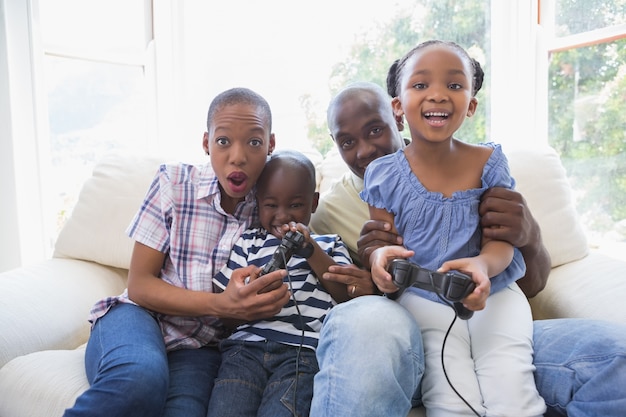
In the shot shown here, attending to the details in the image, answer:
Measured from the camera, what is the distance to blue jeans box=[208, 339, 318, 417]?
1.04 metres

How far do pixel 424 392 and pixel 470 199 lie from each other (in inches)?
15.5

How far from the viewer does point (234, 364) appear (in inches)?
45.3

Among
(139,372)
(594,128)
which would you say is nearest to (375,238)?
(139,372)

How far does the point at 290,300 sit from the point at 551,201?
2.72 ft

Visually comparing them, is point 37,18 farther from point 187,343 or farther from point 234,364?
point 234,364

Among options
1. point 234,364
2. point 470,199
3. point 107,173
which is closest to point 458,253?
point 470,199

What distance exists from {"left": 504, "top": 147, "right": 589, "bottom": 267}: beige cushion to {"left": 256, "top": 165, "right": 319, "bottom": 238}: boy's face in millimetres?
658

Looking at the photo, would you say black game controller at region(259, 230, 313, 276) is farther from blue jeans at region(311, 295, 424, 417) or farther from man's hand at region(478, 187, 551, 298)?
man's hand at region(478, 187, 551, 298)

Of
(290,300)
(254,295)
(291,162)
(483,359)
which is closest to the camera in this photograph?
(483,359)

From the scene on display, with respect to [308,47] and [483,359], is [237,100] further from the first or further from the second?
[308,47]

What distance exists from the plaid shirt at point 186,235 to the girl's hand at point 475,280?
55 centimetres

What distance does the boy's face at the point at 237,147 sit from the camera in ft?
4.13

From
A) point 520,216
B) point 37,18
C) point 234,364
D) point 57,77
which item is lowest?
point 234,364

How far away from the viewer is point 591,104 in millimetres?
2188
